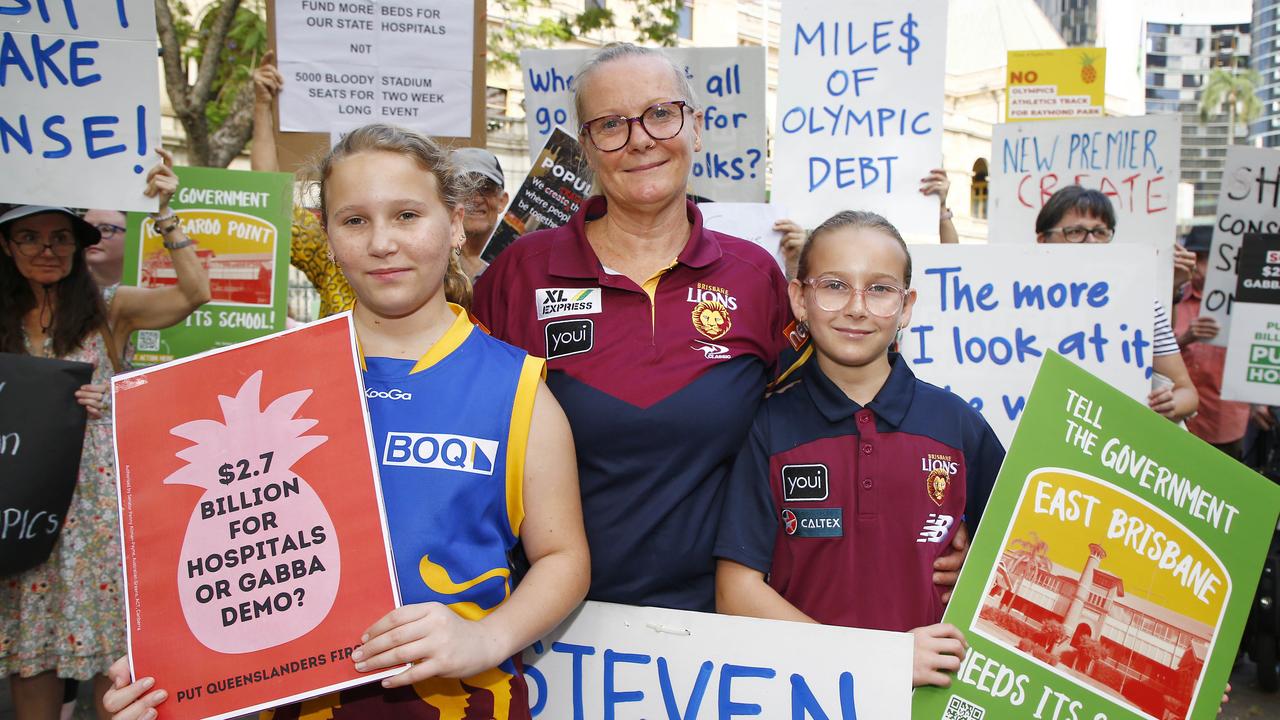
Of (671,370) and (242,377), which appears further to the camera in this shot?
(671,370)

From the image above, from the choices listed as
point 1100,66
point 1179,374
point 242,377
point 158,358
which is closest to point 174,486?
point 242,377

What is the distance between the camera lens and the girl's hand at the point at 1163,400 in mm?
3973

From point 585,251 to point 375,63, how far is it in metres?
2.72

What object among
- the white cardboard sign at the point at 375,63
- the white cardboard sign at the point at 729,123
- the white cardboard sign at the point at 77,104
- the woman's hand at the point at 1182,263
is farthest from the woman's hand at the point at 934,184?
the white cardboard sign at the point at 77,104

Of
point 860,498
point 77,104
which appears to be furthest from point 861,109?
point 77,104

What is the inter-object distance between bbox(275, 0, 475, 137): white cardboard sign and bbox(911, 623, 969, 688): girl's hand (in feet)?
11.3

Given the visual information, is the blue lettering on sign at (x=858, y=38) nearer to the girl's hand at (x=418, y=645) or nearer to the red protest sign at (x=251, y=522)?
the red protest sign at (x=251, y=522)

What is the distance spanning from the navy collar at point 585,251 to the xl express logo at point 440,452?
64cm

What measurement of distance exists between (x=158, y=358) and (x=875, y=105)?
174 inches

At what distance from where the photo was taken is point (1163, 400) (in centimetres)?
398

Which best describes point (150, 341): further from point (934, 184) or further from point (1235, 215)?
point (1235, 215)

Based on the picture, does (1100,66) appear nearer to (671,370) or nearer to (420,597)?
(671,370)

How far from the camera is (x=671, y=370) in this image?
2232mm

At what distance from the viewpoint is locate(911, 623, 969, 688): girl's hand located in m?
1.96
